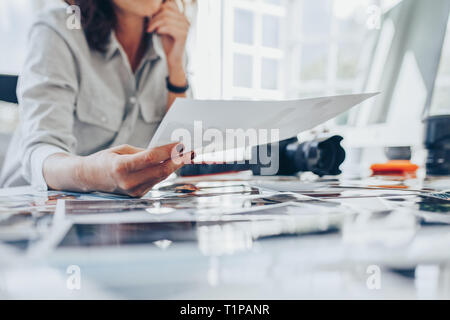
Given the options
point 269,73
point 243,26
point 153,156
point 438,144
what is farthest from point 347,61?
point 153,156

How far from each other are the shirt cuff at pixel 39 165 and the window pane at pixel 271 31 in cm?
217

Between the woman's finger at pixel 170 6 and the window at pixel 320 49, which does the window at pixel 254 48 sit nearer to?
the window at pixel 320 49

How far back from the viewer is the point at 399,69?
175 cm

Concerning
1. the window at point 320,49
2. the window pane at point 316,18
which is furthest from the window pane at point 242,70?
the window pane at point 316,18

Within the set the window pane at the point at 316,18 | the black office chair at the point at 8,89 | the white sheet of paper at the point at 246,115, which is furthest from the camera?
the window pane at the point at 316,18

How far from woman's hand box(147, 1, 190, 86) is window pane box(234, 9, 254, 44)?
1.42 m

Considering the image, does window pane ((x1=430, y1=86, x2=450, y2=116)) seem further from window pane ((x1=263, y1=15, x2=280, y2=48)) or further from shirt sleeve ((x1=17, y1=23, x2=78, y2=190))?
shirt sleeve ((x1=17, y1=23, x2=78, y2=190))

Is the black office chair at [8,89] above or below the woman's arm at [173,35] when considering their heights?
below

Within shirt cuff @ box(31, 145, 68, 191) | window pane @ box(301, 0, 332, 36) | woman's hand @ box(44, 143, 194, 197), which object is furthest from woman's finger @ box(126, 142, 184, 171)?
window pane @ box(301, 0, 332, 36)

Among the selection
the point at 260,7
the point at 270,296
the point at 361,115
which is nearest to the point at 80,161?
the point at 270,296

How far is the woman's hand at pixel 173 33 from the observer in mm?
713

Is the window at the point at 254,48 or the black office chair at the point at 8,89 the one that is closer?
the black office chair at the point at 8,89
